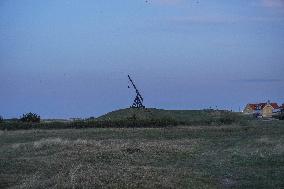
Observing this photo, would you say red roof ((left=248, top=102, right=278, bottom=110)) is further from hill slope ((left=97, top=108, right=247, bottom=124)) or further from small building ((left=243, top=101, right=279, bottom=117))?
hill slope ((left=97, top=108, right=247, bottom=124))

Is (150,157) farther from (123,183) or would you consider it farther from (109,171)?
(123,183)

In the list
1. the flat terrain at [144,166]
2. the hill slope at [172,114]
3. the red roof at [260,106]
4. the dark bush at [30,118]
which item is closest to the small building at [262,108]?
the red roof at [260,106]

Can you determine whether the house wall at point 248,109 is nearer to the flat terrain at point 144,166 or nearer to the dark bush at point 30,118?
the dark bush at point 30,118

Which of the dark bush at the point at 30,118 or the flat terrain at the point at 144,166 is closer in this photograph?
the flat terrain at the point at 144,166

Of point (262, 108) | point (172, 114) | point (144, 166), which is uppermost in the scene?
point (262, 108)

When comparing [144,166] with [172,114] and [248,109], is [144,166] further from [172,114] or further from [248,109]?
[248,109]

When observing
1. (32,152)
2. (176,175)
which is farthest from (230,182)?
(32,152)

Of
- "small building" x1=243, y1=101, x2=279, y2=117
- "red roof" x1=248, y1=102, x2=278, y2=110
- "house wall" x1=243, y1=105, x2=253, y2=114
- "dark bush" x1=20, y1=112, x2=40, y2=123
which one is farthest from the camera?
"house wall" x1=243, y1=105, x2=253, y2=114

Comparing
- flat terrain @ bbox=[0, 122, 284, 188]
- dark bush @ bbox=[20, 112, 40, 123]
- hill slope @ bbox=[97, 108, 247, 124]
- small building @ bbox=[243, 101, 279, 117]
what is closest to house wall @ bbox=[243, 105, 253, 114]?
small building @ bbox=[243, 101, 279, 117]

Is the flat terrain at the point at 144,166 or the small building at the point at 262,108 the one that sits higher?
the small building at the point at 262,108

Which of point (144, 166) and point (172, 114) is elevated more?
point (172, 114)

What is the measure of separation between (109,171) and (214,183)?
12.8 feet

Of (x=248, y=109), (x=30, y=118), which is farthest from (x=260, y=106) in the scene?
(x=30, y=118)

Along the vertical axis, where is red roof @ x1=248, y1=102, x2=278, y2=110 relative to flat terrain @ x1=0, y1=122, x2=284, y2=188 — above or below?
above
